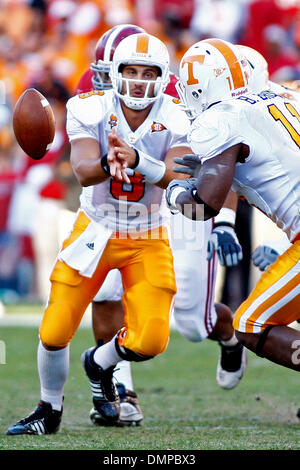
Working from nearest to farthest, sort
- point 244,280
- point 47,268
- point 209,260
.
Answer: point 209,260, point 244,280, point 47,268

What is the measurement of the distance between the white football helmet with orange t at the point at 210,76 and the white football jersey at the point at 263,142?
0.10 m

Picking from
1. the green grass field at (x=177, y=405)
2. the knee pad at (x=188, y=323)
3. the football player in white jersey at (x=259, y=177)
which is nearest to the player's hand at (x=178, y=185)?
the football player in white jersey at (x=259, y=177)

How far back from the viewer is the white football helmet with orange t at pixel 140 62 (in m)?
3.91

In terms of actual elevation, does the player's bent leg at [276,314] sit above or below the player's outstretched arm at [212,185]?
below

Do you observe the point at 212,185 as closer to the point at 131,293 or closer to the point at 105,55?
the point at 131,293

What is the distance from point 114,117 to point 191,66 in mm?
508

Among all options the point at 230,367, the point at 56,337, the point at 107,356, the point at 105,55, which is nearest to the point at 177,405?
the point at 230,367

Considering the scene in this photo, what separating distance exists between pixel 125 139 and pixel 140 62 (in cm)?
32

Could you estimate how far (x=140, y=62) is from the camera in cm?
392

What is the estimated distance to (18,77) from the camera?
10203 millimetres

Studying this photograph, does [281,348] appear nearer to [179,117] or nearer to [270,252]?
[270,252]

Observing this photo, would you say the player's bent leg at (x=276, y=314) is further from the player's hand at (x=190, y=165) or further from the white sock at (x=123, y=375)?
the white sock at (x=123, y=375)

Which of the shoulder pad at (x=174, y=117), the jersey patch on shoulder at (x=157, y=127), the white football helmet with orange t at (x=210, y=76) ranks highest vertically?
the white football helmet with orange t at (x=210, y=76)
